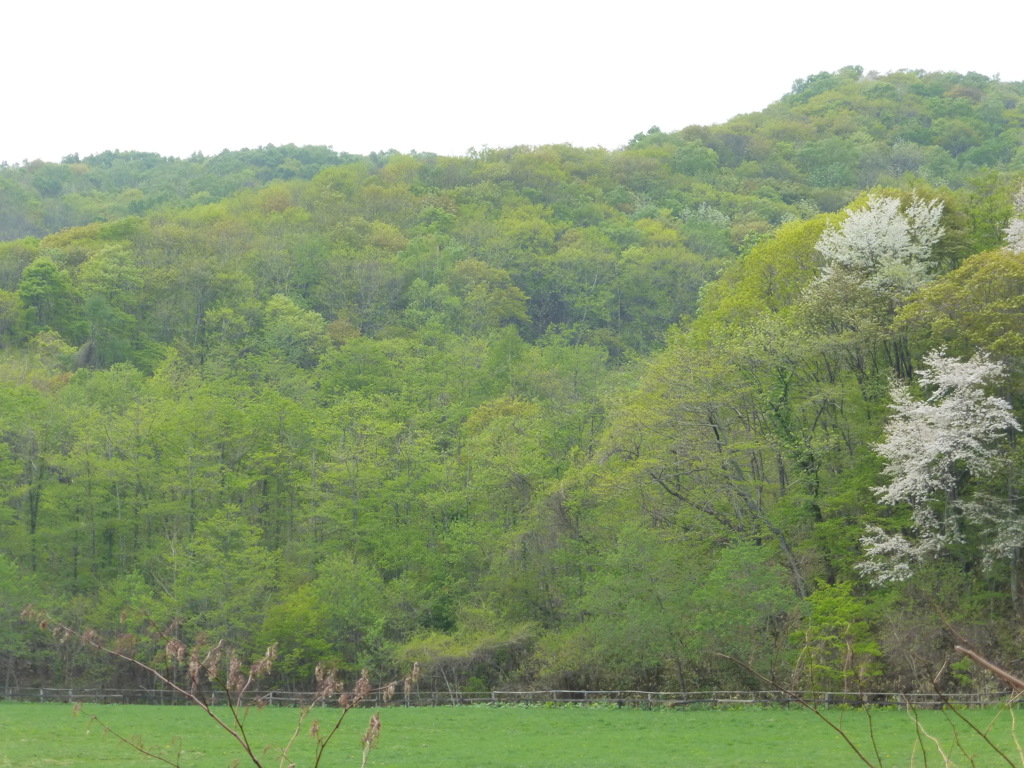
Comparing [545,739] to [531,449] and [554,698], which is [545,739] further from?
[531,449]

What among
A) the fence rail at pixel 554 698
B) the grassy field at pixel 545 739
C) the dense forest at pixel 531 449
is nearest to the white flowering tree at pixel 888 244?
the dense forest at pixel 531 449

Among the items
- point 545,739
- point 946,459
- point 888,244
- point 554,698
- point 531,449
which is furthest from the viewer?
point 531,449

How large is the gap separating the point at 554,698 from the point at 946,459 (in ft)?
54.4

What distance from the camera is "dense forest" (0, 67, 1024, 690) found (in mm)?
32000

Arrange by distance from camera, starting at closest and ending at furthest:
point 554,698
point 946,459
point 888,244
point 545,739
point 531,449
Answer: point 545,739 < point 946,459 < point 888,244 < point 554,698 < point 531,449

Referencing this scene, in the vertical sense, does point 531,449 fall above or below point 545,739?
above

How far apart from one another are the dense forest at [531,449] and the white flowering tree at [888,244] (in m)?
0.13

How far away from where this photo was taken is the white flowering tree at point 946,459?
2978 centimetres

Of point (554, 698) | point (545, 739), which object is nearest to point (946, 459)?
point (545, 739)

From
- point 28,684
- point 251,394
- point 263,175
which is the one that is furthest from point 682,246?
point 263,175

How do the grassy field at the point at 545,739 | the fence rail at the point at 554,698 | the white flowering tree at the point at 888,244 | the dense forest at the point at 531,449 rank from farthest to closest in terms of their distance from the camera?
the white flowering tree at the point at 888,244, the dense forest at the point at 531,449, the fence rail at the point at 554,698, the grassy field at the point at 545,739

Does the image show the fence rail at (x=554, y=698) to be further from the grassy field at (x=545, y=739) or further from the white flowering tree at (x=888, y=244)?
the white flowering tree at (x=888, y=244)

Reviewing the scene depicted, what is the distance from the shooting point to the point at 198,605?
42844 millimetres

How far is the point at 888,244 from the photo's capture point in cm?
3597
